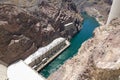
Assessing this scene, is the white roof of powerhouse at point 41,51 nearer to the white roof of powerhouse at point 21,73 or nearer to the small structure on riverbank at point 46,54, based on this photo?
the small structure on riverbank at point 46,54

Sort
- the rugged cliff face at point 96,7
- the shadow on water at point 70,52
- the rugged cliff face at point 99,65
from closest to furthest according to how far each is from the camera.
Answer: the rugged cliff face at point 99,65 → the shadow on water at point 70,52 → the rugged cliff face at point 96,7

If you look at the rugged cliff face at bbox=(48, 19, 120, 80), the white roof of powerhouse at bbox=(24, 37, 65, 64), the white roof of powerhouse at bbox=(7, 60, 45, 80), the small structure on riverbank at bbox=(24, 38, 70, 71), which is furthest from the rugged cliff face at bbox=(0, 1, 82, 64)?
the rugged cliff face at bbox=(48, 19, 120, 80)

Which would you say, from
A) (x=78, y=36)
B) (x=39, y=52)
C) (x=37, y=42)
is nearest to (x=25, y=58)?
(x=39, y=52)

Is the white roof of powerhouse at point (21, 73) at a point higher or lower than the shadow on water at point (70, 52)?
higher

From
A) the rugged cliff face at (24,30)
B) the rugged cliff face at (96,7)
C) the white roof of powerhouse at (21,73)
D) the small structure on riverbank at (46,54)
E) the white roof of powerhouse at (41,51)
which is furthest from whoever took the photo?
the rugged cliff face at (96,7)

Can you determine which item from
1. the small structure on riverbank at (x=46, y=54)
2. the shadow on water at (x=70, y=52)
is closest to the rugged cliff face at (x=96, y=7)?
the shadow on water at (x=70, y=52)

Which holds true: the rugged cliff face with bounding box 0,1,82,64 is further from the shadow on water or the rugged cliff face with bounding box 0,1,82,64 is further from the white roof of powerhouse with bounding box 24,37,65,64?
the shadow on water

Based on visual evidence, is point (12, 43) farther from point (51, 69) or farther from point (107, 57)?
point (107, 57)
